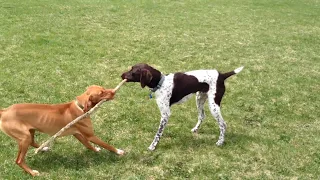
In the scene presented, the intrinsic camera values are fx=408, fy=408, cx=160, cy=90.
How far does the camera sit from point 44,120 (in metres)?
5.00

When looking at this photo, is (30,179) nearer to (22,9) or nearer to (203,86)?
(203,86)

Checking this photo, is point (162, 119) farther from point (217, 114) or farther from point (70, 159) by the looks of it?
point (70, 159)

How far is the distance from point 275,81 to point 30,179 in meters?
5.72

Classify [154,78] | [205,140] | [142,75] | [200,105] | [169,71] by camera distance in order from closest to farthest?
[142,75]
[154,78]
[205,140]
[200,105]
[169,71]

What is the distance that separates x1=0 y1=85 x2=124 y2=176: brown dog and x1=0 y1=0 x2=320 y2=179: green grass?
392mm

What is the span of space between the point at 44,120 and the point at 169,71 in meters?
4.56

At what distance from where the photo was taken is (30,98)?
718 centimetres

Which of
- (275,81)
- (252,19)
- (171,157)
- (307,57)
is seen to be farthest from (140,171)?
(252,19)

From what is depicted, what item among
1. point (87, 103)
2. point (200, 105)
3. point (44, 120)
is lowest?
point (200, 105)

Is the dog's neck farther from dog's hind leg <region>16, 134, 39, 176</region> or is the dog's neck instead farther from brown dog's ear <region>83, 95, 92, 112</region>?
dog's hind leg <region>16, 134, 39, 176</region>

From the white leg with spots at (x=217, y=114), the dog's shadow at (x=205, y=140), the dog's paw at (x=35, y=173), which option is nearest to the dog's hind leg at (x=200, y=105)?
the dog's shadow at (x=205, y=140)

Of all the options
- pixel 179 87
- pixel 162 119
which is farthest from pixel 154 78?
pixel 162 119

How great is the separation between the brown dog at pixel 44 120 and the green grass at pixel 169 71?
392 mm

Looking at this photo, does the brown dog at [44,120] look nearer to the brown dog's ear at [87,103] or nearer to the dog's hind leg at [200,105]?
the brown dog's ear at [87,103]
